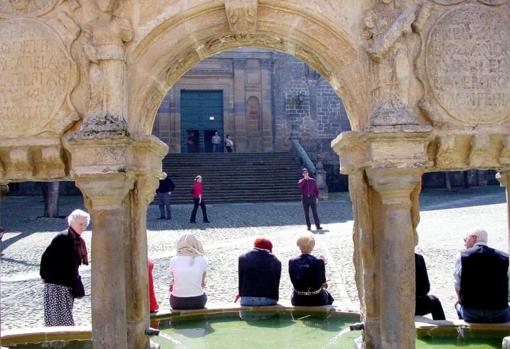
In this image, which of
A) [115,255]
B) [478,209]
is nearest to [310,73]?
[478,209]

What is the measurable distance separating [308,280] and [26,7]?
390cm

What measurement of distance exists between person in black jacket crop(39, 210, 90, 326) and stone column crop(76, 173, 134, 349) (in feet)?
4.98

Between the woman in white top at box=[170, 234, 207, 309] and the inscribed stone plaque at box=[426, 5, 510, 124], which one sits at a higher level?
the inscribed stone plaque at box=[426, 5, 510, 124]

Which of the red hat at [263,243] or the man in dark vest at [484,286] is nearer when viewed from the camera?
the man in dark vest at [484,286]

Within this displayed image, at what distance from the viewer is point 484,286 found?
6.00m

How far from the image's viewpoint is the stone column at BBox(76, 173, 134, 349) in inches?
179

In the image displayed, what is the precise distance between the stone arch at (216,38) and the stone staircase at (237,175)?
17.0 meters

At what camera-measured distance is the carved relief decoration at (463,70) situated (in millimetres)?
4848

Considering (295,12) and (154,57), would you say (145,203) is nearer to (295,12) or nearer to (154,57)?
(154,57)

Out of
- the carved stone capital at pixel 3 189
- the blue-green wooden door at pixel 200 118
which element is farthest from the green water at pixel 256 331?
the blue-green wooden door at pixel 200 118

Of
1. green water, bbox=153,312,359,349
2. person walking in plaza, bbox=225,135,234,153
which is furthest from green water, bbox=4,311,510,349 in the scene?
person walking in plaza, bbox=225,135,234,153

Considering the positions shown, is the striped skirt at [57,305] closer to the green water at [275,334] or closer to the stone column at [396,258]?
the green water at [275,334]

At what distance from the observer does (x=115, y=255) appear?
459 cm

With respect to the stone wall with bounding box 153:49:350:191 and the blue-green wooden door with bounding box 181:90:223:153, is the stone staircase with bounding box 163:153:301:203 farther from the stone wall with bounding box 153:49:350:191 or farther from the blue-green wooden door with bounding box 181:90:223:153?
the blue-green wooden door with bounding box 181:90:223:153
